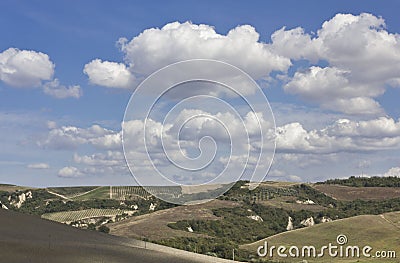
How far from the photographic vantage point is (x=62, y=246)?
150ft

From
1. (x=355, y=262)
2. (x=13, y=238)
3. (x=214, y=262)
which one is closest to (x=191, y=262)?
(x=214, y=262)

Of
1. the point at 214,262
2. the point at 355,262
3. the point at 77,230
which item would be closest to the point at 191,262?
the point at 214,262

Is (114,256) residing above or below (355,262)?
above

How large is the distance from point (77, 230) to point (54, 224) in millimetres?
2174

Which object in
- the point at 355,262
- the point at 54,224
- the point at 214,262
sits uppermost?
the point at 54,224

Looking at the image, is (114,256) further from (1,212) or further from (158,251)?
(1,212)

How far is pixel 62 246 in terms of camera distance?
4578 cm

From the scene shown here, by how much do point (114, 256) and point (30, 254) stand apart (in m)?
6.58

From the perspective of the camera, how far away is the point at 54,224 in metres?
53.1

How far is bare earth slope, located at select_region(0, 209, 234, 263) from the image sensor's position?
43.1 meters

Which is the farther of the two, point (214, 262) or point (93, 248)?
point (214, 262)

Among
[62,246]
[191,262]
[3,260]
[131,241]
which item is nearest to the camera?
[3,260]

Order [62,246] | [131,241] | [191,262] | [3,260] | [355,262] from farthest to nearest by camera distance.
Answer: [355,262], [131,241], [191,262], [62,246], [3,260]

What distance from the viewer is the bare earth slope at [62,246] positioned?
43.1 metres
